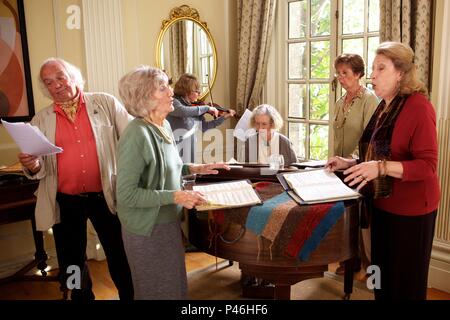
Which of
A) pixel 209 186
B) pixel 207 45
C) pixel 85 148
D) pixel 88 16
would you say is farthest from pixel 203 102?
pixel 209 186

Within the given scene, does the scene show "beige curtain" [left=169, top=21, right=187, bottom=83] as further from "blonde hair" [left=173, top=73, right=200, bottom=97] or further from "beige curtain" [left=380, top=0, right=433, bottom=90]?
"beige curtain" [left=380, top=0, right=433, bottom=90]

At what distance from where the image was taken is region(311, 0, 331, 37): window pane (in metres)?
3.68

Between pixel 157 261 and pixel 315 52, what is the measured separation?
2698mm

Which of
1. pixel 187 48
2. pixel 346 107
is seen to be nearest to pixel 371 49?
pixel 346 107

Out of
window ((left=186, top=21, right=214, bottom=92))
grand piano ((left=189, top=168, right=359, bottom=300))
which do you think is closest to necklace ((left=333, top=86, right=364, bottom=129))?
grand piano ((left=189, top=168, right=359, bottom=300))

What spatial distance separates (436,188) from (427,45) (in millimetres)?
1238

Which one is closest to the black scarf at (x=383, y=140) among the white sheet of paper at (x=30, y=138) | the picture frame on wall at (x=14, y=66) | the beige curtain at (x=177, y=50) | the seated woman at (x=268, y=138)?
the seated woman at (x=268, y=138)

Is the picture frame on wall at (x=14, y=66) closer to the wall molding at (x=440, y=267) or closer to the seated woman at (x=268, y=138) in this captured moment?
the seated woman at (x=268, y=138)

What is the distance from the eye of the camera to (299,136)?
4.12 m

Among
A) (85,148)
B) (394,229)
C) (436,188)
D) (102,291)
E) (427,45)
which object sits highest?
(427,45)

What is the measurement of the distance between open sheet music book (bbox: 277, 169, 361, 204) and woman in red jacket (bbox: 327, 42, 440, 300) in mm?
68

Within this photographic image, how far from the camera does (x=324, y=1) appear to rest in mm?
3691

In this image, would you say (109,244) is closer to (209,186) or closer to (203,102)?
(209,186)

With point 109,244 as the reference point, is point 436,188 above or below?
above
